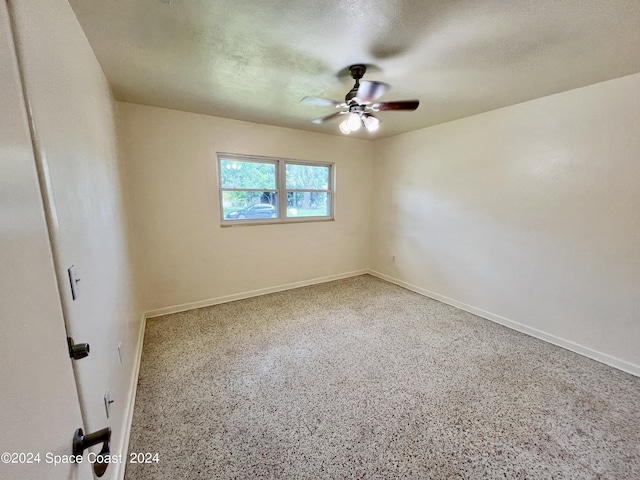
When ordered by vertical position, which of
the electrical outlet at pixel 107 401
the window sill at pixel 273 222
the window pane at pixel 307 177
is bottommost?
the electrical outlet at pixel 107 401

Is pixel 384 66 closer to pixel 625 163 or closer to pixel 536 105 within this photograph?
pixel 536 105

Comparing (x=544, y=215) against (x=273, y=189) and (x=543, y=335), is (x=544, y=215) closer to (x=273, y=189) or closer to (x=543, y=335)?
(x=543, y=335)

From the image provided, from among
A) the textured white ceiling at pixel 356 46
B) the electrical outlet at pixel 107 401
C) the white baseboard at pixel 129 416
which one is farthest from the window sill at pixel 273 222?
the electrical outlet at pixel 107 401

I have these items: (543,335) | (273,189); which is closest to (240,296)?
(273,189)

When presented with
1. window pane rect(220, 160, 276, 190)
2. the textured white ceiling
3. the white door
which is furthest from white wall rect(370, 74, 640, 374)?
the white door

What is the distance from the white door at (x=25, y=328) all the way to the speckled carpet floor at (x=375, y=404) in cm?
116

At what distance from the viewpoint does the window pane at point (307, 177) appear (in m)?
3.87

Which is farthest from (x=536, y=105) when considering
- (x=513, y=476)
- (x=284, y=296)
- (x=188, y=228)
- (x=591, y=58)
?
(x=188, y=228)

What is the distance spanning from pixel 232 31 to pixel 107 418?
7.15 ft

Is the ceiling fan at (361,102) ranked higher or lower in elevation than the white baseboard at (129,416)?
higher

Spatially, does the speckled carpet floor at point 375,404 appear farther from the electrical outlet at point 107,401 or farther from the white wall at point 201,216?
the white wall at point 201,216

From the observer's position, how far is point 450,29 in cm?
150

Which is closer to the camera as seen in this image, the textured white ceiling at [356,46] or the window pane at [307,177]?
the textured white ceiling at [356,46]

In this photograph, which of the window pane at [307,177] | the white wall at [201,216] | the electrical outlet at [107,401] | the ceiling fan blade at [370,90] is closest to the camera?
the electrical outlet at [107,401]
